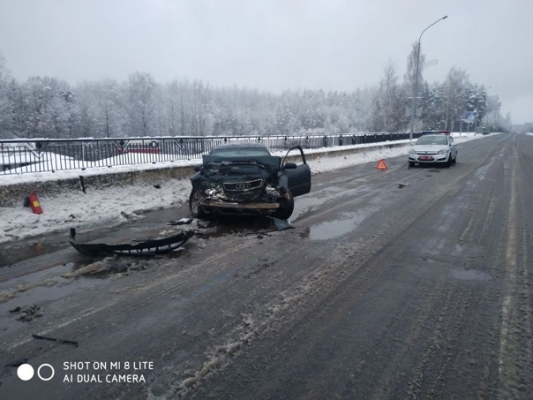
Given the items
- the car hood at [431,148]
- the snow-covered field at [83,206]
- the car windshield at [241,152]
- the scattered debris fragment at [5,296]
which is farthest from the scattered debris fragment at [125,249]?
the car hood at [431,148]

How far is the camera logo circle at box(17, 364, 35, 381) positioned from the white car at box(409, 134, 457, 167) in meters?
19.8

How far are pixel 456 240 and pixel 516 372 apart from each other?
3.89 meters

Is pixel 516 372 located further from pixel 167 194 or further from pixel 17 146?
pixel 17 146

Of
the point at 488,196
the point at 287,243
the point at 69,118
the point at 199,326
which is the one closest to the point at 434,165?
the point at 488,196

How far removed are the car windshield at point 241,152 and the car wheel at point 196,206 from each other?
1.17 m

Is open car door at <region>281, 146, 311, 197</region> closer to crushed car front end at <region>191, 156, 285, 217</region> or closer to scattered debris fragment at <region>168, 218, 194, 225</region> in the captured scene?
crushed car front end at <region>191, 156, 285, 217</region>

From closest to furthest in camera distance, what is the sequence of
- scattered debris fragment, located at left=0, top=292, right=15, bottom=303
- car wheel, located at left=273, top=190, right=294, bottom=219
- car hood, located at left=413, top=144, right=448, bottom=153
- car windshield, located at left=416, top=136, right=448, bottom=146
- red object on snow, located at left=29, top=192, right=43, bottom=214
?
scattered debris fragment, located at left=0, top=292, right=15, bottom=303
car wheel, located at left=273, top=190, right=294, bottom=219
red object on snow, located at left=29, top=192, right=43, bottom=214
car hood, located at left=413, top=144, right=448, bottom=153
car windshield, located at left=416, top=136, right=448, bottom=146

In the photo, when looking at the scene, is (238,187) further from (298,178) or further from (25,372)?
(25,372)

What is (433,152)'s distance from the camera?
19.4 metres

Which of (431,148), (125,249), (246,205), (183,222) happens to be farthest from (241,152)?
(431,148)

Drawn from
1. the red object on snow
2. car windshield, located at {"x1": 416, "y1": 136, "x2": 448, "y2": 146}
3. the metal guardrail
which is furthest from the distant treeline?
the red object on snow

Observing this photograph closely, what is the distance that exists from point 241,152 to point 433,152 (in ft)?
46.7

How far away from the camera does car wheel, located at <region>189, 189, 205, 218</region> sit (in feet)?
25.6

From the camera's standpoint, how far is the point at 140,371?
2.89 meters
